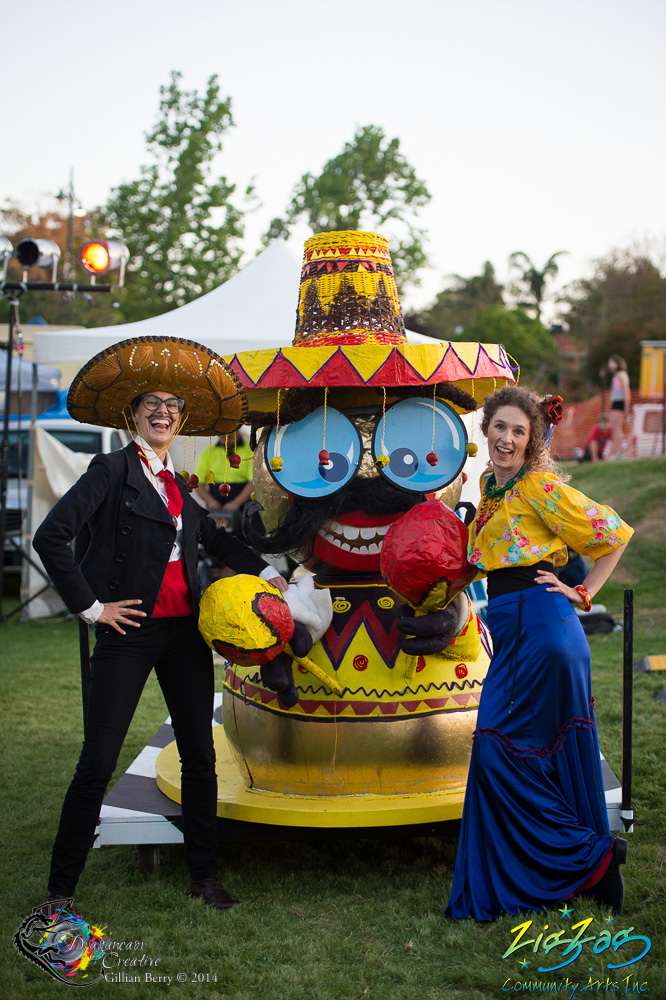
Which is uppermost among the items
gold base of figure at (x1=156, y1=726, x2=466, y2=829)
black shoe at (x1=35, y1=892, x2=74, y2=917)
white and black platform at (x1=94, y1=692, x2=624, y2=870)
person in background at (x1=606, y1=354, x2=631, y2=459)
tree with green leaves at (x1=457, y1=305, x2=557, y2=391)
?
tree with green leaves at (x1=457, y1=305, x2=557, y2=391)

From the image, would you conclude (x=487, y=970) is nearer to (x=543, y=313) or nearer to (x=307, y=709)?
(x=307, y=709)

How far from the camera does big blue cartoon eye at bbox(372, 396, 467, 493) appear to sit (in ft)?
10.5

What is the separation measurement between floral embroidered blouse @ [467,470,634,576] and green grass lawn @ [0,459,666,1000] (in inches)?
41.5

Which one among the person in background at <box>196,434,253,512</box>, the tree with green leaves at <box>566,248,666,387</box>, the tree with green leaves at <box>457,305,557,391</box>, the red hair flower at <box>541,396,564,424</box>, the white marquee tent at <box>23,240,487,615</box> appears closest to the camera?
the red hair flower at <box>541,396,564,424</box>

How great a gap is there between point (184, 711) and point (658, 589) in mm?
6611

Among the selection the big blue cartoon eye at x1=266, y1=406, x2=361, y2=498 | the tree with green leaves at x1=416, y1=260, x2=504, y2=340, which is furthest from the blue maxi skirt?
the tree with green leaves at x1=416, y1=260, x2=504, y2=340

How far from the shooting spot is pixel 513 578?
278 centimetres

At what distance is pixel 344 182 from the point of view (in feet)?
62.1

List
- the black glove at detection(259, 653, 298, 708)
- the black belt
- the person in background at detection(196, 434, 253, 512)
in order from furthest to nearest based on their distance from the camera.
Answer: the person in background at detection(196, 434, 253, 512)
the black glove at detection(259, 653, 298, 708)
the black belt

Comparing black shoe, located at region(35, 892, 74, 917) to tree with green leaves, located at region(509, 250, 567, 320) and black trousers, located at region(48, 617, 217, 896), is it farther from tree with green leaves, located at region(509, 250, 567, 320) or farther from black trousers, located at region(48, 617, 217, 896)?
tree with green leaves, located at region(509, 250, 567, 320)

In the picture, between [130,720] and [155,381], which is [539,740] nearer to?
[130,720]

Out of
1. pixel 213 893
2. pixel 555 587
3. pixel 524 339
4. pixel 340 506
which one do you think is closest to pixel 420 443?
pixel 340 506

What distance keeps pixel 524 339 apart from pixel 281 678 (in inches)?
1094

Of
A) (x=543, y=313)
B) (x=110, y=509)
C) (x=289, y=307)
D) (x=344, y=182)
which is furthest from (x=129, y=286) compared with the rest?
(x=543, y=313)
